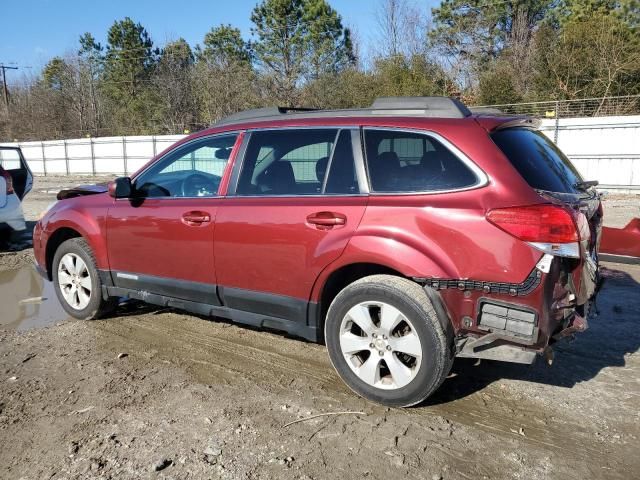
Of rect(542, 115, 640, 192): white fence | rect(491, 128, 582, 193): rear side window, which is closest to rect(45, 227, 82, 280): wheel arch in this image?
rect(491, 128, 582, 193): rear side window

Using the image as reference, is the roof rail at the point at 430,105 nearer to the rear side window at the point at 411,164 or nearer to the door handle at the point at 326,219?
the rear side window at the point at 411,164

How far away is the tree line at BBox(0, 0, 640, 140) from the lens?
77.3ft

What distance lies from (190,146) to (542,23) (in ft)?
100

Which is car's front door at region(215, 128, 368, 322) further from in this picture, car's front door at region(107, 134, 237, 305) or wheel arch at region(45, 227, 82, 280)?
wheel arch at region(45, 227, 82, 280)

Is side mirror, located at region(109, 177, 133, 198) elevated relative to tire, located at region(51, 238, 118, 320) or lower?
elevated

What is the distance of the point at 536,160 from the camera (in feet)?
11.0

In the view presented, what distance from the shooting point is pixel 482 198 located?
10.0 feet

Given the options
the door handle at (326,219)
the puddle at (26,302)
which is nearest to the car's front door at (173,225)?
the door handle at (326,219)

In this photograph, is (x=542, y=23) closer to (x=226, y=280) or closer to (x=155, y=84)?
(x=155, y=84)

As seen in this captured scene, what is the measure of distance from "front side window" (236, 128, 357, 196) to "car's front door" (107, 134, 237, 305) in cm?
28

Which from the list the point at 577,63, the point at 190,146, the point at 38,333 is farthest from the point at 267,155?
the point at 577,63

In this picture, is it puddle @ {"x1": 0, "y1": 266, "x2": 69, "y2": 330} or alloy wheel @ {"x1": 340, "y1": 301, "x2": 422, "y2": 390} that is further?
puddle @ {"x1": 0, "y1": 266, "x2": 69, "y2": 330}

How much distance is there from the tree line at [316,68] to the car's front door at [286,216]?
2224 cm

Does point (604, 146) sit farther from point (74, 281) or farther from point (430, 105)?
point (74, 281)
